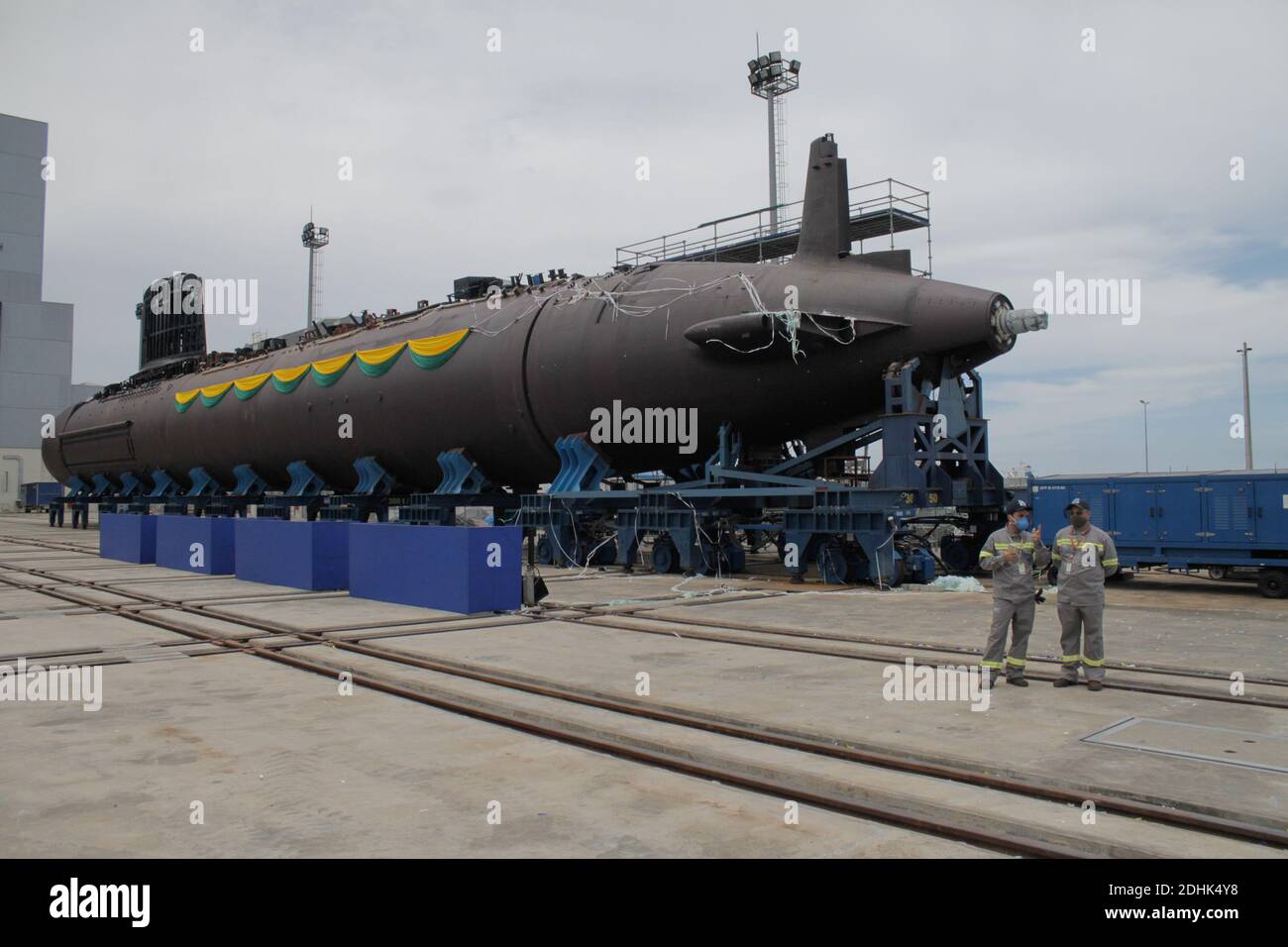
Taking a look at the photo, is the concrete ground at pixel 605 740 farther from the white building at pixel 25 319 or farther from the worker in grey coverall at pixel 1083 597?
the white building at pixel 25 319

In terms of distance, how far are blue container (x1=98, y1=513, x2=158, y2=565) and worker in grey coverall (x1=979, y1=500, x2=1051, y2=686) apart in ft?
63.7

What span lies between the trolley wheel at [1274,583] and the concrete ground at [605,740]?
399 centimetres

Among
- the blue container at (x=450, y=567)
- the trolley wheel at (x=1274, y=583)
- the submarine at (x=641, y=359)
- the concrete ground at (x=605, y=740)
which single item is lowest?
the concrete ground at (x=605, y=740)

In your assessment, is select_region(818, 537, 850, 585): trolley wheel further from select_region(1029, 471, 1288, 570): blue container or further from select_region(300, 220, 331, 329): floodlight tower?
select_region(300, 220, 331, 329): floodlight tower

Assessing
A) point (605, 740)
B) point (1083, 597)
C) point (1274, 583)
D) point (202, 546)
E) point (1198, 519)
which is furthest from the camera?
point (202, 546)

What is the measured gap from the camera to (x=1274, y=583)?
14.6 metres

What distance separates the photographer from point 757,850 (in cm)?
407

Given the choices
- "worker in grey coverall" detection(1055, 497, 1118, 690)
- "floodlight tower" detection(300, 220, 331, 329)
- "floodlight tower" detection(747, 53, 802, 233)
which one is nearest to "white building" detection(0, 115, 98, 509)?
"floodlight tower" detection(300, 220, 331, 329)

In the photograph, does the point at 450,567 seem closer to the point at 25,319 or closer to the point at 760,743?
the point at 760,743

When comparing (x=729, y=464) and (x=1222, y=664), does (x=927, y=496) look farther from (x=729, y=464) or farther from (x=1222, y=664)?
(x=1222, y=664)

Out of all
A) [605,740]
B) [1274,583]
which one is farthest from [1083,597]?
[1274,583]

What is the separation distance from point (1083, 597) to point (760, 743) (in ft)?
11.1

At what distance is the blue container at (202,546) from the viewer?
60.0ft

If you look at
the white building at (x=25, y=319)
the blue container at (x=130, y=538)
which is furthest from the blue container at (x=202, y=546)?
the white building at (x=25, y=319)
